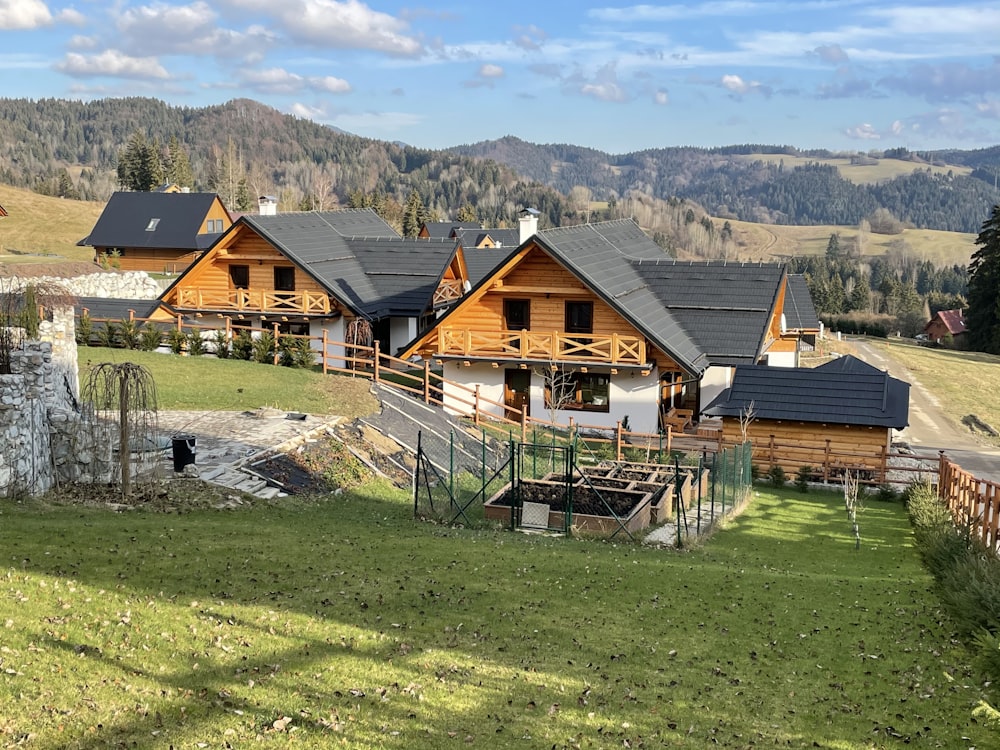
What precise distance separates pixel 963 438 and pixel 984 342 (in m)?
39.5

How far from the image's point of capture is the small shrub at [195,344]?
33469 mm

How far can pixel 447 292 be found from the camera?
41.6 metres

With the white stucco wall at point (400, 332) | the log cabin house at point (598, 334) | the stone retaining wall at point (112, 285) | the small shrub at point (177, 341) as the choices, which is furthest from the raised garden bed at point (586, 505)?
the stone retaining wall at point (112, 285)

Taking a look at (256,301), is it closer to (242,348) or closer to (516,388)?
(242,348)

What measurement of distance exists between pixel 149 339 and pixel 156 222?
1642 inches

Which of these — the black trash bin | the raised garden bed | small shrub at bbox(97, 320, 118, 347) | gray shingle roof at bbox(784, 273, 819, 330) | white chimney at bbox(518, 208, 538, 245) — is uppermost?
white chimney at bbox(518, 208, 538, 245)

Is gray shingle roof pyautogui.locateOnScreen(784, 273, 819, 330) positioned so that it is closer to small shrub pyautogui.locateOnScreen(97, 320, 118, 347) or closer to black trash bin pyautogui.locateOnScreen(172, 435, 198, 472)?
small shrub pyautogui.locateOnScreen(97, 320, 118, 347)

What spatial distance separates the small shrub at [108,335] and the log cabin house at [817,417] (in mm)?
20384

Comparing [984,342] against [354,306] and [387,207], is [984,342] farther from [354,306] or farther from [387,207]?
[387,207]

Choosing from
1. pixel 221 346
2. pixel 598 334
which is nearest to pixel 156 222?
pixel 221 346

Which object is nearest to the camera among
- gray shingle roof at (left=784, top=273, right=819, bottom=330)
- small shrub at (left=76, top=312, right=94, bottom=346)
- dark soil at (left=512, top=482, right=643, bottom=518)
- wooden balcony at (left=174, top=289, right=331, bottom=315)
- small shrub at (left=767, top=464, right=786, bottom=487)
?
dark soil at (left=512, top=482, right=643, bottom=518)

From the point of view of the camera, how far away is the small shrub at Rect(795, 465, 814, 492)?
2634 cm

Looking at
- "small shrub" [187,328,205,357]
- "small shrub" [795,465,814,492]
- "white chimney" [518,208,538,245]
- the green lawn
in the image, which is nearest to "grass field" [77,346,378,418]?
"small shrub" [187,328,205,357]

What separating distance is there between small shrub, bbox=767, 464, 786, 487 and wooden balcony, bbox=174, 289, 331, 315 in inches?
704
